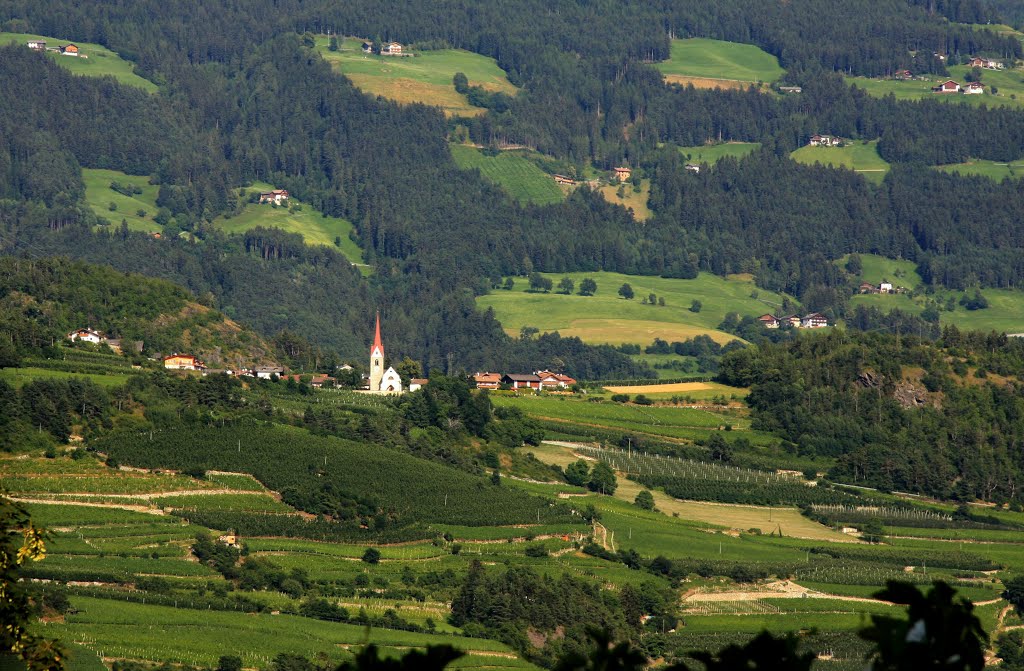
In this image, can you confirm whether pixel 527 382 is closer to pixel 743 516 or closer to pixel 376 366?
pixel 376 366

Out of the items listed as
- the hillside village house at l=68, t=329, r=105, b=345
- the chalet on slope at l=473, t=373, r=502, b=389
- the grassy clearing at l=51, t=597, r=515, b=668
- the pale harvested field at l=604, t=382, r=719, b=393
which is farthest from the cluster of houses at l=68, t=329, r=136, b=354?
the grassy clearing at l=51, t=597, r=515, b=668

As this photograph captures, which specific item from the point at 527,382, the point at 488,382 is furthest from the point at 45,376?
the point at 527,382

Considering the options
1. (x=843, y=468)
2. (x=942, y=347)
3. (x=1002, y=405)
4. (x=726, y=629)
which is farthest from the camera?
(x=942, y=347)

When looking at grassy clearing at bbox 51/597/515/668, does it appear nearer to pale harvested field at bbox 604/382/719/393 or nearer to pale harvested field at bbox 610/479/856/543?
pale harvested field at bbox 610/479/856/543

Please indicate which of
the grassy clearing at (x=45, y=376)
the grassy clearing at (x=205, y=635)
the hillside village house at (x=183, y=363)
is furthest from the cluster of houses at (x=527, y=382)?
the grassy clearing at (x=205, y=635)

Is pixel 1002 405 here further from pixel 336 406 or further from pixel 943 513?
pixel 336 406

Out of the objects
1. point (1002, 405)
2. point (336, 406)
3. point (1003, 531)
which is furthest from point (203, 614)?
point (1002, 405)

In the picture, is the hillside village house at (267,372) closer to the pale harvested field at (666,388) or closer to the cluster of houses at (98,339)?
the cluster of houses at (98,339)
